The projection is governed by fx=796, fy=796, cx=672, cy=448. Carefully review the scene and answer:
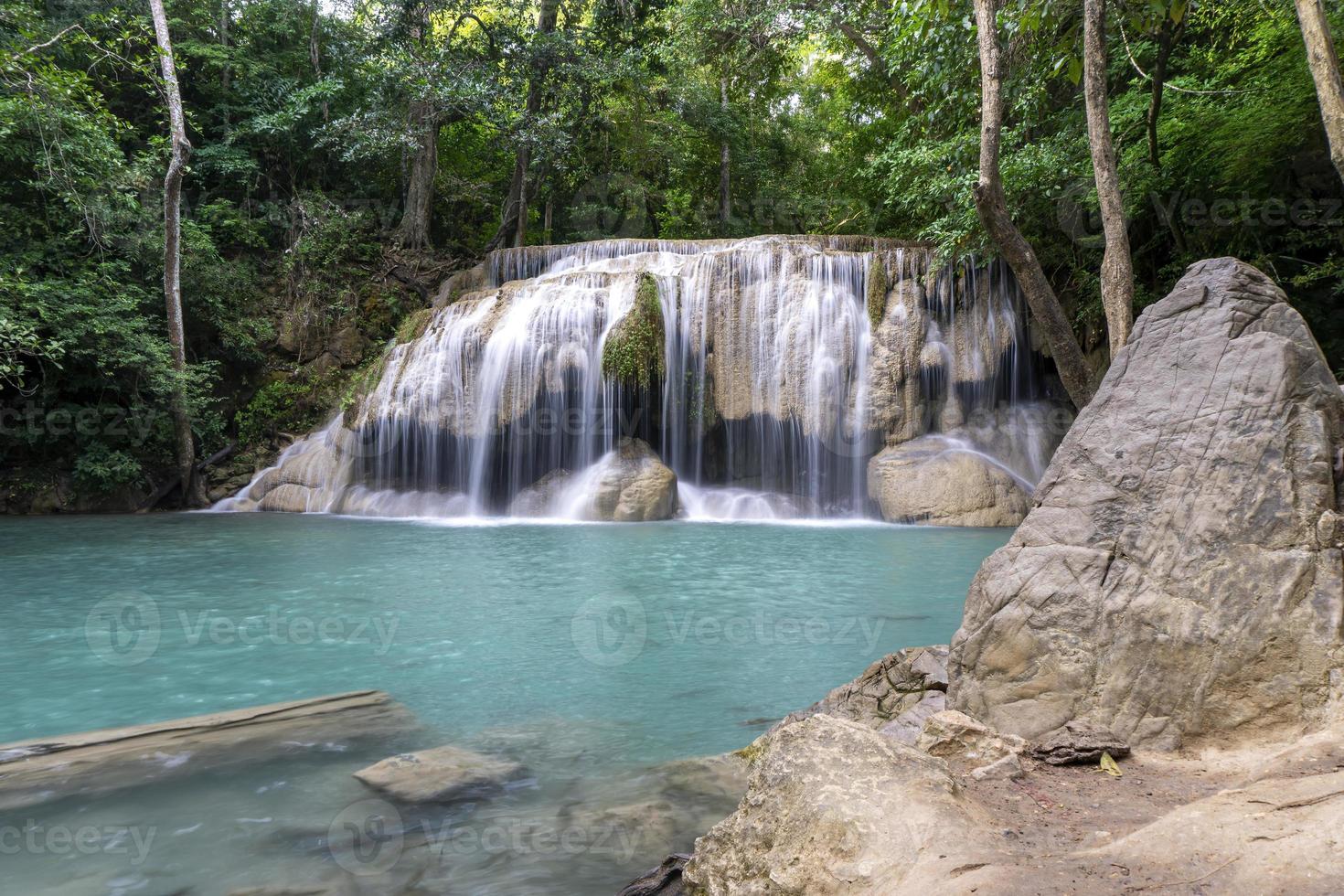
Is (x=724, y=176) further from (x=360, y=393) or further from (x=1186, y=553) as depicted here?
(x=1186, y=553)

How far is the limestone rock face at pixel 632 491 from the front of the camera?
12.7 m

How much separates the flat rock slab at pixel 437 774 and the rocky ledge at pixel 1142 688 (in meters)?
1.34

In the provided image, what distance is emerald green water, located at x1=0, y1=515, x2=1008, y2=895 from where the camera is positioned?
9.59 ft

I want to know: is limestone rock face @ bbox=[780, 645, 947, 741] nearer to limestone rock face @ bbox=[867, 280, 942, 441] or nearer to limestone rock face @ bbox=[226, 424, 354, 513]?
limestone rock face @ bbox=[867, 280, 942, 441]

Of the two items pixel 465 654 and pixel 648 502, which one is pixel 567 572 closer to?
pixel 465 654

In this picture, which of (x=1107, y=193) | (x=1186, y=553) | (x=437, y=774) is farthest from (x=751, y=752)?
(x=1107, y=193)

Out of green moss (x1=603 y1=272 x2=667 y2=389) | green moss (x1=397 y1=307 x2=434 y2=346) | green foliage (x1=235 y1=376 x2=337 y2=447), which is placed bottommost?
green foliage (x1=235 y1=376 x2=337 y2=447)

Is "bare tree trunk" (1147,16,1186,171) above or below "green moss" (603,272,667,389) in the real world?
above

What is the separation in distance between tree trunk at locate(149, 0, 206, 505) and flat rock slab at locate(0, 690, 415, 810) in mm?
11224

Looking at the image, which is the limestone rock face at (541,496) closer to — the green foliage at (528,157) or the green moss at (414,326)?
the green foliage at (528,157)

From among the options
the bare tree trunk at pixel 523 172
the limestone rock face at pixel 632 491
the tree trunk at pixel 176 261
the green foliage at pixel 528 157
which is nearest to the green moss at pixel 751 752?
the green foliage at pixel 528 157

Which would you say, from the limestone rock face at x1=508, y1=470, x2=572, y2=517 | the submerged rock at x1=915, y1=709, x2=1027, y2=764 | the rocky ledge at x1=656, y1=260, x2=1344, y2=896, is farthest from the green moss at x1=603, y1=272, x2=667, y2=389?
the submerged rock at x1=915, y1=709, x2=1027, y2=764

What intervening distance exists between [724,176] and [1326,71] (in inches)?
696

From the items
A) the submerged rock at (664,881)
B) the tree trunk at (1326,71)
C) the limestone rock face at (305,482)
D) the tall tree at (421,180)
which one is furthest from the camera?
the tall tree at (421,180)
